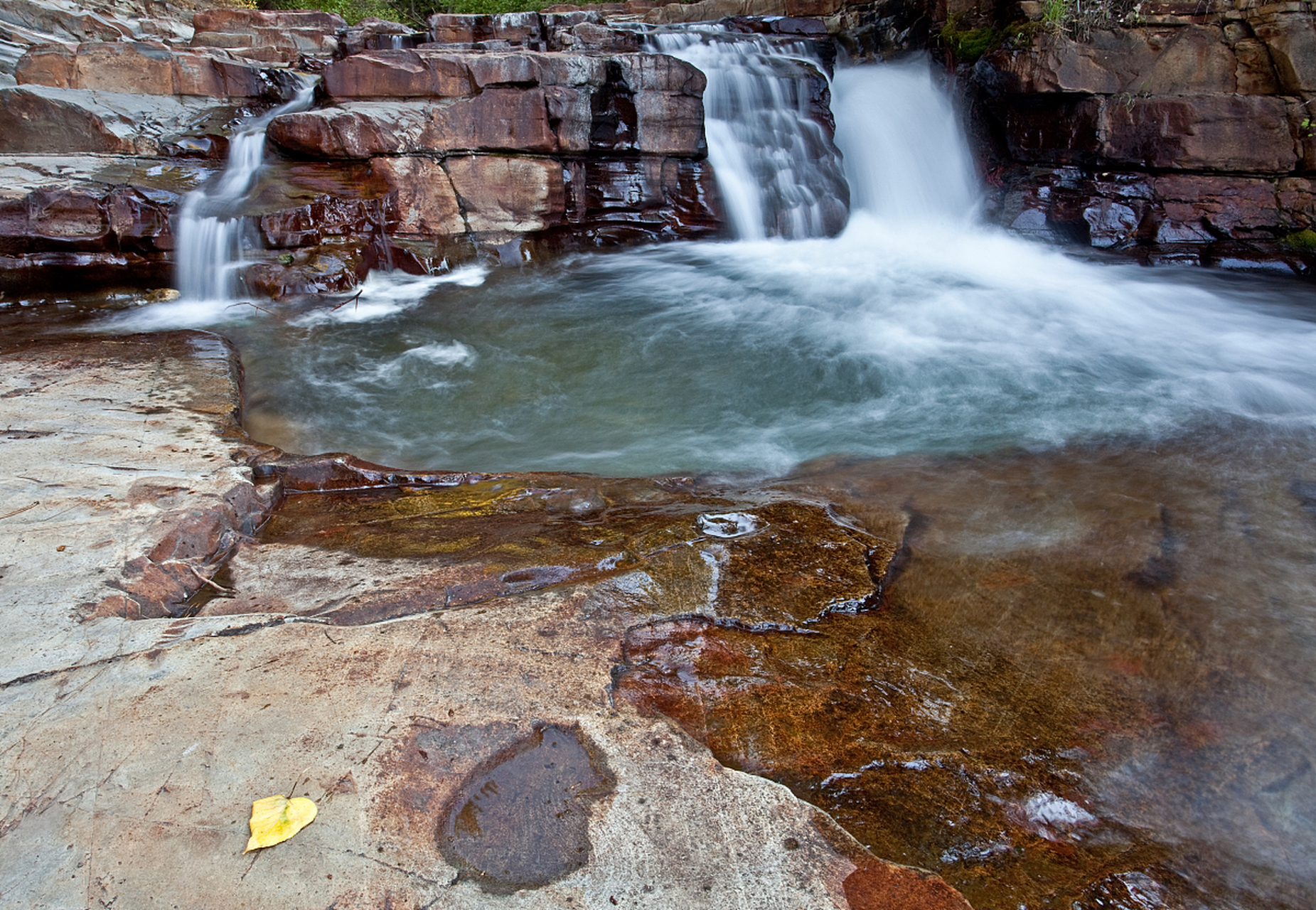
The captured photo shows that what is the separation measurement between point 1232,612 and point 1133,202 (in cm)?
861

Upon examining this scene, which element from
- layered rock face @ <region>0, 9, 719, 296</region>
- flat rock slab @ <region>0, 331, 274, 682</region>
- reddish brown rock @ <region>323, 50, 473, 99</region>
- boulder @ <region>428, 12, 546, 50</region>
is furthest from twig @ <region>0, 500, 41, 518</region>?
boulder @ <region>428, 12, 546, 50</region>

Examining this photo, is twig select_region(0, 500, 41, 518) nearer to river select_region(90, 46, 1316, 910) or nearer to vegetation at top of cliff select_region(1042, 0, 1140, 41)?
river select_region(90, 46, 1316, 910)

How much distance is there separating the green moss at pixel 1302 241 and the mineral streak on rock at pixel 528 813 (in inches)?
440

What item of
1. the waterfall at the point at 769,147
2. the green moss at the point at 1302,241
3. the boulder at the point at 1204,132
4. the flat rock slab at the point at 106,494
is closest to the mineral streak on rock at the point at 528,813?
the flat rock slab at the point at 106,494

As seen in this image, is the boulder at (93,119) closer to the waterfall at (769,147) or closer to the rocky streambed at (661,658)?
the rocky streambed at (661,658)

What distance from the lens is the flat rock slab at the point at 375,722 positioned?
1.80m

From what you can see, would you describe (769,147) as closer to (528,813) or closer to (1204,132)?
(1204,132)

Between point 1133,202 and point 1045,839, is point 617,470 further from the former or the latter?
point 1133,202

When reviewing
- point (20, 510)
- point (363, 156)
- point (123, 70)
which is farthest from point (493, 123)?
point (20, 510)

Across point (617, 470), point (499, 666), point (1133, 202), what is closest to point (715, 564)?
point (499, 666)

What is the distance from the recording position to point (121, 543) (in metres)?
3.06

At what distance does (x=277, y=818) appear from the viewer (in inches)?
74.7

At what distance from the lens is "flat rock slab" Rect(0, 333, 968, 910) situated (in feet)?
5.91

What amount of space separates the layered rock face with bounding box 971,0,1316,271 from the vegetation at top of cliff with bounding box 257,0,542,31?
1458cm
